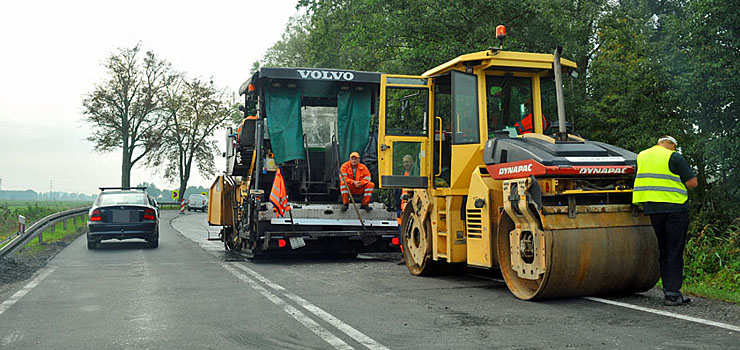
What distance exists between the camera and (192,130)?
182ft

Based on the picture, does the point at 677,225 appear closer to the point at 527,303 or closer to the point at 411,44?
the point at 527,303

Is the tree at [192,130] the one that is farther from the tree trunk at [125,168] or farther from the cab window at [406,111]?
the cab window at [406,111]

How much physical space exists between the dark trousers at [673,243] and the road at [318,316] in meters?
0.29

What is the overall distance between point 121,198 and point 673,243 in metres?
13.8

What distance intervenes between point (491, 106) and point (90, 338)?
16.9ft

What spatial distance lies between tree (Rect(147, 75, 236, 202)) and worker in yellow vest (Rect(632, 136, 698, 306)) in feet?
161

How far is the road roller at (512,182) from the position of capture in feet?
23.6

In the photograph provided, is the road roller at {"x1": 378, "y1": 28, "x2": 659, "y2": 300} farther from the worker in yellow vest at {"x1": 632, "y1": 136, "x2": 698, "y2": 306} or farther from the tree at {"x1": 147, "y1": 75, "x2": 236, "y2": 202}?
the tree at {"x1": 147, "y1": 75, "x2": 236, "y2": 202}

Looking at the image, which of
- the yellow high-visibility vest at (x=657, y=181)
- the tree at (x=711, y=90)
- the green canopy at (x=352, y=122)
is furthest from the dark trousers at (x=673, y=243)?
the tree at (x=711, y=90)

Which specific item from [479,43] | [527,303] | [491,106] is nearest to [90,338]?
[527,303]

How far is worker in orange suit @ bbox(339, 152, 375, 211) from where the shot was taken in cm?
1272

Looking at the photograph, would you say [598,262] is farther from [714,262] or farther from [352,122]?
[352,122]

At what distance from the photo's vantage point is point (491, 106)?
8.73m

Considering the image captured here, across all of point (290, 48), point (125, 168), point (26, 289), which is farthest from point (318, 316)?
point (125, 168)
